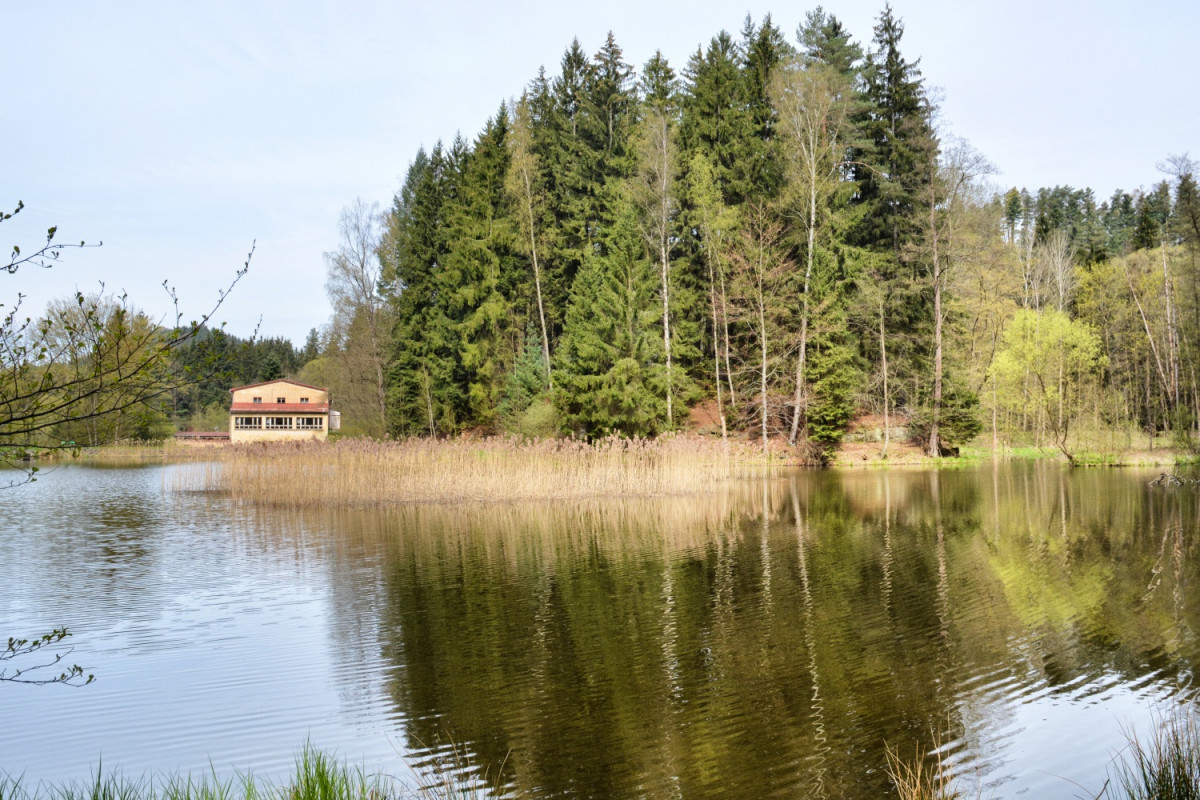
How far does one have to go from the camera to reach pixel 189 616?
10797 mm

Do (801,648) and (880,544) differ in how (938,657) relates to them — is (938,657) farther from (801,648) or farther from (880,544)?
(880,544)

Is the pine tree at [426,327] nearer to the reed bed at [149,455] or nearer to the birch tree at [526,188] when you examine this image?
the birch tree at [526,188]

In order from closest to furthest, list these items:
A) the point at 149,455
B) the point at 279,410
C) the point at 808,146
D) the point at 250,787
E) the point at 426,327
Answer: the point at 250,787, the point at 808,146, the point at 426,327, the point at 149,455, the point at 279,410

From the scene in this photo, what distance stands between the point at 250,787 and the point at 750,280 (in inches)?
1270

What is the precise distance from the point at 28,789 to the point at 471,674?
3409 millimetres

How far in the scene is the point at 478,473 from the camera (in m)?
22.6

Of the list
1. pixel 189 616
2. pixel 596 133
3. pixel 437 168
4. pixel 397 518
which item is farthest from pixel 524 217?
pixel 189 616

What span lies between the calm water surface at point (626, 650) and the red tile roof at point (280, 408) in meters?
49.2

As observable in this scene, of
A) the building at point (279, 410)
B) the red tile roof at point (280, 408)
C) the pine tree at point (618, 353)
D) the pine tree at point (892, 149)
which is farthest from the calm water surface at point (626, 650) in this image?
the red tile roof at point (280, 408)

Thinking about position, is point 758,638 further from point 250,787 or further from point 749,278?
point 749,278

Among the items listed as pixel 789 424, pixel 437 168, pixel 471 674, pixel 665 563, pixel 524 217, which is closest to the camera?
pixel 471 674

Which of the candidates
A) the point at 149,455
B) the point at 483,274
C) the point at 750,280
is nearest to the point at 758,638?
the point at 750,280

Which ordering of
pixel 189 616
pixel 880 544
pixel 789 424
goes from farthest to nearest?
pixel 789 424, pixel 880 544, pixel 189 616

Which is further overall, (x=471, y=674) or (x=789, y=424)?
(x=789, y=424)
